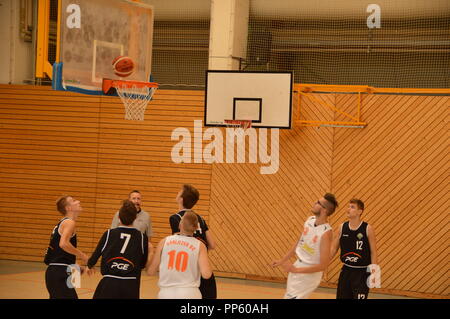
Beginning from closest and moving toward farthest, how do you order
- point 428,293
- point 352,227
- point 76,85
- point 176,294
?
point 176,294, point 352,227, point 76,85, point 428,293

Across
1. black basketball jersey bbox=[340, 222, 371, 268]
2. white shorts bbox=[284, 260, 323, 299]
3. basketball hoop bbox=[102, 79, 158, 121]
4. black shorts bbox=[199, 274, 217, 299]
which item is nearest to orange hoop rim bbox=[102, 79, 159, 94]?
basketball hoop bbox=[102, 79, 158, 121]

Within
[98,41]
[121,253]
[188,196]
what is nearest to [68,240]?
[121,253]

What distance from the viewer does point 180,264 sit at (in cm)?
661

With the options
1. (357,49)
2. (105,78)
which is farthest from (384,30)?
(105,78)

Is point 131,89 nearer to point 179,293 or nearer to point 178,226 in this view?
point 178,226

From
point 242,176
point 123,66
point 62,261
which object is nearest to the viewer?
point 62,261

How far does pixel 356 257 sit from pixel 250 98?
5.41 metres

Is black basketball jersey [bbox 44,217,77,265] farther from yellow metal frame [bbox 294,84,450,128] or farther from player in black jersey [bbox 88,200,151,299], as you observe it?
yellow metal frame [bbox 294,84,450,128]

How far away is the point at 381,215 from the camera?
1349cm

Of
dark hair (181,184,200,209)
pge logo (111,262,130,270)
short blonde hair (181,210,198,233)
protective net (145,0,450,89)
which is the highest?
protective net (145,0,450,89)

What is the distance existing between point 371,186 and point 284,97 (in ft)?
8.12

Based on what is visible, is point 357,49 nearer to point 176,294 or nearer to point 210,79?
point 210,79

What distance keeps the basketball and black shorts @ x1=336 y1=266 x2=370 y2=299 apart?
5.12 meters

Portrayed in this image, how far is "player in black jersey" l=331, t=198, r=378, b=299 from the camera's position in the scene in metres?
8.77
